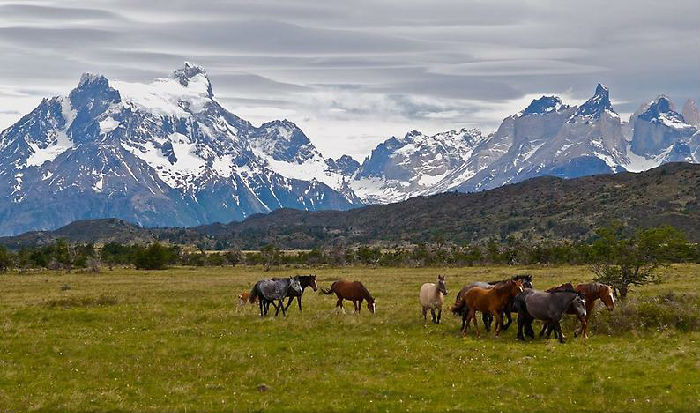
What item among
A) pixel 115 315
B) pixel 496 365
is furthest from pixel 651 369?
pixel 115 315

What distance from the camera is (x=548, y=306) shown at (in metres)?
30.3

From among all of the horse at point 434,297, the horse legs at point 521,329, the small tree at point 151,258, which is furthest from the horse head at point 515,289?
the small tree at point 151,258

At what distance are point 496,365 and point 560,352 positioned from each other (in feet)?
12.4

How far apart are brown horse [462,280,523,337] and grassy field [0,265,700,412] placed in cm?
115

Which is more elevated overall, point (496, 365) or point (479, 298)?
point (479, 298)

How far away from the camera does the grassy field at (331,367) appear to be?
21.1 meters

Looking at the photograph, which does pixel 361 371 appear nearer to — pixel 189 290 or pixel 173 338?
pixel 173 338

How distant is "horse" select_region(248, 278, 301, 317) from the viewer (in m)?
39.7

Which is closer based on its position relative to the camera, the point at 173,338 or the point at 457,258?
the point at 173,338

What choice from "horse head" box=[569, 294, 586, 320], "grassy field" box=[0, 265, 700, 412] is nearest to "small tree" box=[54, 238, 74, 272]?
"grassy field" box=[0, 265, 700, 412]

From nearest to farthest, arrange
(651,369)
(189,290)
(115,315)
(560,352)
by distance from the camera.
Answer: (651,369), (560,352), (115,315), (189,290)

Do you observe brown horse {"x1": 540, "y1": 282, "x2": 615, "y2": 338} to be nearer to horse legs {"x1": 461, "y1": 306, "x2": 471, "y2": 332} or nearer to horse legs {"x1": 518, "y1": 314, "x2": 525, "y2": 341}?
horse legs {"x1": 518, "y1": 314, "x2": 525, "y2": 341}

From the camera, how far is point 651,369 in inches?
953

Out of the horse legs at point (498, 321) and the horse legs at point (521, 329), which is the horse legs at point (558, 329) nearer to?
the horse legs at point (521, 329)
